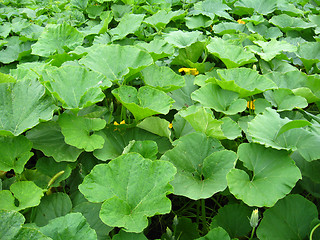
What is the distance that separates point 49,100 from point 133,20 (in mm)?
1292

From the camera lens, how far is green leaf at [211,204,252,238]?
46.9 inches

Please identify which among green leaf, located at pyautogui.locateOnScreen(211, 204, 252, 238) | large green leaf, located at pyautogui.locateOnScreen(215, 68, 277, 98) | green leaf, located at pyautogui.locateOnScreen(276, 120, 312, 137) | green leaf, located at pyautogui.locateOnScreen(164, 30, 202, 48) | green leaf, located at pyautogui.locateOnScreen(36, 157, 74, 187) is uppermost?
green leaf, located at pyautogui.locateOnScreen(276, 120, 312, 137)

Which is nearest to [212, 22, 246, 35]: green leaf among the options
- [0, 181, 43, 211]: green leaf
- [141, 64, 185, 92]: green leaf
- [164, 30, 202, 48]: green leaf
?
[164, 30, 202, 48]: green leaf

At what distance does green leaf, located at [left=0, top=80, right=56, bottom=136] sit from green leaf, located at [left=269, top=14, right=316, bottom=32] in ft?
6.64

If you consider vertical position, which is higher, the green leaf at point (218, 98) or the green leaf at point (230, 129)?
the green leaf at point (218, 98)

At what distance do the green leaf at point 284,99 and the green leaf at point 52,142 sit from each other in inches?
39.8

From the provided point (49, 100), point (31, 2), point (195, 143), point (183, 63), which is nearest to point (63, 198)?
point (49, 100)

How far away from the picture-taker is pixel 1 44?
2.38 meters

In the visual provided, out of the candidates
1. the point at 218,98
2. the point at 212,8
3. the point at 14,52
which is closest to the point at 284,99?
the point at 218,98

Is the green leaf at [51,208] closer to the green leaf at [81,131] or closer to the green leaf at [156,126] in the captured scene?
the green leaf at [81,131]

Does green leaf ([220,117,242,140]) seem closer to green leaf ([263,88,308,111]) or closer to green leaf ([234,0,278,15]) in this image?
green leaf ([263,88,308,111])

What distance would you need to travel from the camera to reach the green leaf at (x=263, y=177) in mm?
1072

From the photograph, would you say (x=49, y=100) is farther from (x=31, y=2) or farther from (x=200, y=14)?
(x=31, y=2)

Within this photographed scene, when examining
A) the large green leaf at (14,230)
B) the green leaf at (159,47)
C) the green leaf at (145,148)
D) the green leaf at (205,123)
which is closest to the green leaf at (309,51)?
the green leaf at (159,47)
